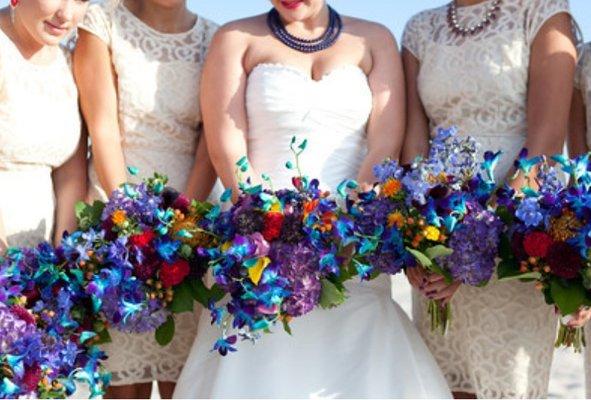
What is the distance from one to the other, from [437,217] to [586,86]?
4.88 feet

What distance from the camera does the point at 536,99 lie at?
485 centimetres

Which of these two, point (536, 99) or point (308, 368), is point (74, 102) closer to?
point (308, 368)

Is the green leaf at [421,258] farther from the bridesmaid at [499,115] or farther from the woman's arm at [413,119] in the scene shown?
the woman's arm at [413,119]

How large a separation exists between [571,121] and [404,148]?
955 mm

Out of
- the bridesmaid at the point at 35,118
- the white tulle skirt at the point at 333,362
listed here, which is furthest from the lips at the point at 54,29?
the white tulle skirt at the point at 333,362

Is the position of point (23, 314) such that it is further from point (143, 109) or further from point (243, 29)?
point (243, 29)

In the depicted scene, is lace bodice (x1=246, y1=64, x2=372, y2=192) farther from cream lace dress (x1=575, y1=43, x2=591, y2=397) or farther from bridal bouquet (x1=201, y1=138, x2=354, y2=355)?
cream lace dress (x1=575, y1=43, x2=591, y2=397)

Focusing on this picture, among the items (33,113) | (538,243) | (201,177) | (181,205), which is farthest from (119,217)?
(538,243)

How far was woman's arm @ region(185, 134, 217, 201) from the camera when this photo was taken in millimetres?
5340

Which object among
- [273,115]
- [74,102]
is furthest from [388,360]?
[74,102]

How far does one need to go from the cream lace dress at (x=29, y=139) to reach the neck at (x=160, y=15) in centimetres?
62

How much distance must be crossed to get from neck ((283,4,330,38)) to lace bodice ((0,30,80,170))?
124 cm

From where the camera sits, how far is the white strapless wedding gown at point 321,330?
4.60 m

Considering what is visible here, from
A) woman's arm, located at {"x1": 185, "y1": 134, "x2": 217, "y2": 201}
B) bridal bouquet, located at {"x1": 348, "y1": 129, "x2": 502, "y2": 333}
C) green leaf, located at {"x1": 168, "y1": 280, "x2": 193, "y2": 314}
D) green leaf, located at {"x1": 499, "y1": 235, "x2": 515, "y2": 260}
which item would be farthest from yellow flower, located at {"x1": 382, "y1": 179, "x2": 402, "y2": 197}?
woman's arm, located at {"x1": 185, "y1": 134, "x2": 217, "y2": 201}
